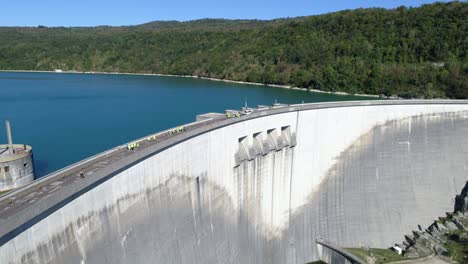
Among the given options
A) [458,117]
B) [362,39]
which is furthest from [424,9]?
[458,117]

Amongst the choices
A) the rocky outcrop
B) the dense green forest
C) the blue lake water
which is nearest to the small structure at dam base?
the blue lake water

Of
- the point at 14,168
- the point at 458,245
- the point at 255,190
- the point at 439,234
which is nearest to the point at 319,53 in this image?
the point at 439,234

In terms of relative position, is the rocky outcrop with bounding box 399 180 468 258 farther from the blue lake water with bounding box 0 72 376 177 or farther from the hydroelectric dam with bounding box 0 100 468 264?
the blue lake water with bounding box 0 72 376 177

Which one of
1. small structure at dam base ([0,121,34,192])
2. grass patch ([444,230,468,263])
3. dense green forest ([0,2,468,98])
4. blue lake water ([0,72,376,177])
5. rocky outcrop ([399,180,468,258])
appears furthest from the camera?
dense green forest ([0,2,468,98])

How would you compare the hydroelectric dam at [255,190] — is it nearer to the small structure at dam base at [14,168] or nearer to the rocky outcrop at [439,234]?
the rocky outcrop at [439,234]

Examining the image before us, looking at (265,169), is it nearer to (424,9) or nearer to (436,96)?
(436,96)

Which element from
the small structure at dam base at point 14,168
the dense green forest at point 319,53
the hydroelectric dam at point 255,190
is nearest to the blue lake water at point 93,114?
the small structure at dam base at point 14,168

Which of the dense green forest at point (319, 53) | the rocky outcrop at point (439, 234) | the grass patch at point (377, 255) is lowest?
the grass patch at point (377, 255)
